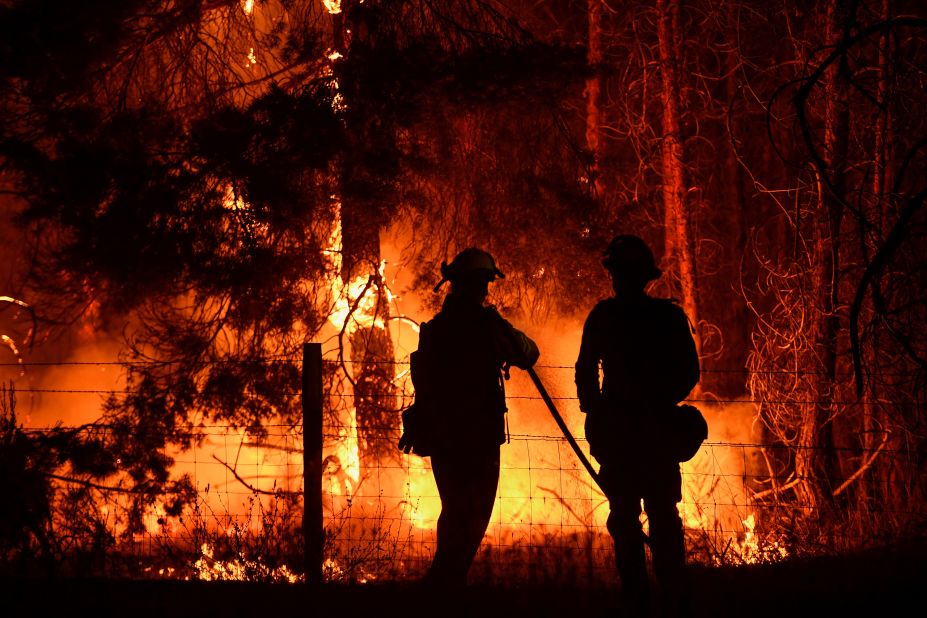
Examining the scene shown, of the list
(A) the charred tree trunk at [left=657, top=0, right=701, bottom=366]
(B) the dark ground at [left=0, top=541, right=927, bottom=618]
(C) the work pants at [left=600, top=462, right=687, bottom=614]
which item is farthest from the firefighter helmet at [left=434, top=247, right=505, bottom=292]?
(A) the charred tree trunk at [left=657, top=0, right=701, bottom=366]

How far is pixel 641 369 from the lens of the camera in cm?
437

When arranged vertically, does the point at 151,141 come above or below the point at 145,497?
above

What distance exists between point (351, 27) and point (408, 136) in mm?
1287

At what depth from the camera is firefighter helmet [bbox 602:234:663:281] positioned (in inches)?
173

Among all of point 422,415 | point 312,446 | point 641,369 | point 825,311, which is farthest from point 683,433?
point 825,311

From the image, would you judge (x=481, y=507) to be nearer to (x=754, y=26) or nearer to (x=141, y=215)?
(x=141, y=215)

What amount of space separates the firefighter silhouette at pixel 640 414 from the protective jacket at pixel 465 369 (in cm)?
76

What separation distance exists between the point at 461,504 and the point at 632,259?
1729 mm

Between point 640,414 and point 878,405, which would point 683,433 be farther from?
point 878,405

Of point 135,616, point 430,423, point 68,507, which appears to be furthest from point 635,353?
point 68,507

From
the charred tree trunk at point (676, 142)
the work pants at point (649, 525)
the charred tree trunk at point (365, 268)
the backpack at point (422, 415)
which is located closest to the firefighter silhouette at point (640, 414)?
the work pants at point (649, 525)

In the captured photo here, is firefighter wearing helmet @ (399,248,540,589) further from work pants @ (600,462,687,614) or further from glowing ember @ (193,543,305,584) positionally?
glowing ember @ (193,543,305,584)

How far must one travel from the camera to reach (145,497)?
7445 millimetres

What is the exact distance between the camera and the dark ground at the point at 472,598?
15.9 feet
